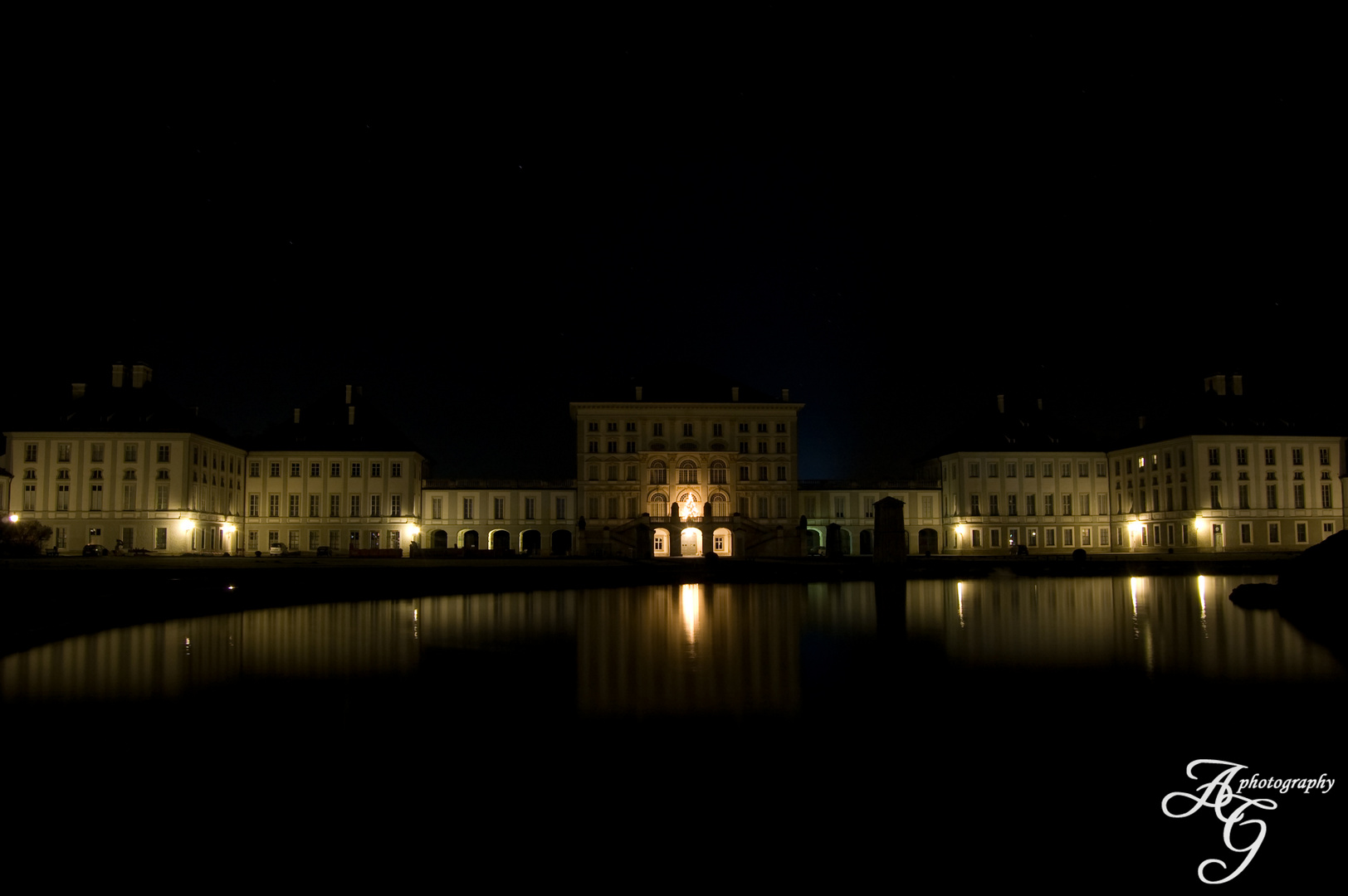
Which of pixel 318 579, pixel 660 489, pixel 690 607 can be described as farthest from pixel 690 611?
pixel 660 489

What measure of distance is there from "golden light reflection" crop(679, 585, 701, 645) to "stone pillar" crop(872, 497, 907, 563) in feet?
19.9

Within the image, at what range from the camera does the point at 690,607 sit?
24.8 metres

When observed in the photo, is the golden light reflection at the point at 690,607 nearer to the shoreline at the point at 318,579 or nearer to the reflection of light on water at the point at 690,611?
the reflection of light on water at the point at 690,611

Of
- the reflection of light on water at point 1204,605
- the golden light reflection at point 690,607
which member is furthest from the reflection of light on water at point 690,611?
the reflection of light on water at point 1204,605

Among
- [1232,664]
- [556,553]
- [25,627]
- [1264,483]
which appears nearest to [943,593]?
[1232,664]

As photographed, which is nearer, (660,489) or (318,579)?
(318,579)

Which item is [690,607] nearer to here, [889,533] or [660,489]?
[889,533]

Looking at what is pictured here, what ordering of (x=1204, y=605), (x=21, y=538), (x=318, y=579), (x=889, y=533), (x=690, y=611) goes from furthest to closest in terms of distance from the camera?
(x=21, y=538) → (x=889, y=533) → (x=318, y=579) → (x=1204, y=605) → (x=690, y=611)

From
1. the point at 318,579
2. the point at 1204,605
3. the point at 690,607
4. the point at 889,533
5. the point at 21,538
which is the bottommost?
the point at 1204,605

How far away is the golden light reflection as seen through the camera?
1802cm

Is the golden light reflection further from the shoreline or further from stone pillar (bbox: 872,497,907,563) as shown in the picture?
stone pillar (bbox: 872,497,907,563)

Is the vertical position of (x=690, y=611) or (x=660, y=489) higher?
(x=660, y=489)

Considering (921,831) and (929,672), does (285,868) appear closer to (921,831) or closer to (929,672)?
(921,831)

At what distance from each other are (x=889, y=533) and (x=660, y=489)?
1561 inches
